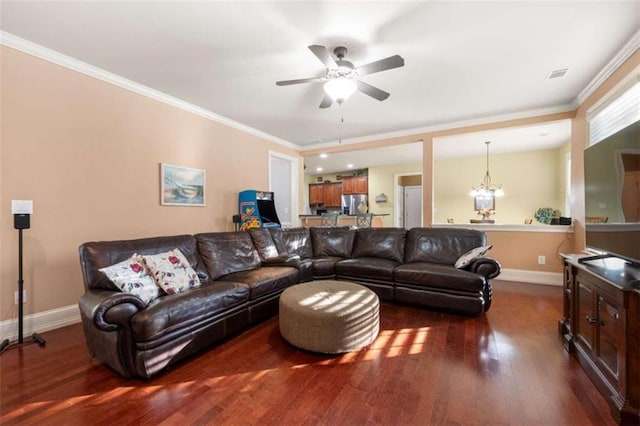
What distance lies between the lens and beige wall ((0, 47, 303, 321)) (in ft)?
8.07

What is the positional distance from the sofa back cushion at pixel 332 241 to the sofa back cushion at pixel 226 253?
1176mm

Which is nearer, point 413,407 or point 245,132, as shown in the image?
point 413,407

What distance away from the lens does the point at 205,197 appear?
13.7 ft

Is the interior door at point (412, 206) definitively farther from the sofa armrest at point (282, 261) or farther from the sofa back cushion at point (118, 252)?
the sofa back cushion at point (118, 252)

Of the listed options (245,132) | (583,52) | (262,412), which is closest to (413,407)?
(262,412)

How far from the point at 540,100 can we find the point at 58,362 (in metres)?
6.00

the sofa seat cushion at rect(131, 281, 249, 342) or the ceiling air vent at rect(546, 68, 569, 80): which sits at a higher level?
the ceiling air vent at rect(546, 68, 569, 80)

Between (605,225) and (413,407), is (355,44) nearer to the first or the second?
(605,225)

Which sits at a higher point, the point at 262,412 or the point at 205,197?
the point at 205,197

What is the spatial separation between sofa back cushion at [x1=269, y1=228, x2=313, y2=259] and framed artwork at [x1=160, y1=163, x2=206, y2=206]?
4.09 ft

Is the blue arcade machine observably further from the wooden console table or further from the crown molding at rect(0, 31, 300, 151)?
the wooden console table

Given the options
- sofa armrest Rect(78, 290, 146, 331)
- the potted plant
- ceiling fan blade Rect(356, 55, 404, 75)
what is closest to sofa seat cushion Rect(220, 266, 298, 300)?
sofa armrest Rect(78, 290, 146, 331)

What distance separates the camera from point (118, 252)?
233 cm

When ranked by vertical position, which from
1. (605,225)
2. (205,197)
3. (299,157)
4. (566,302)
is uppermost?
(299,157)
